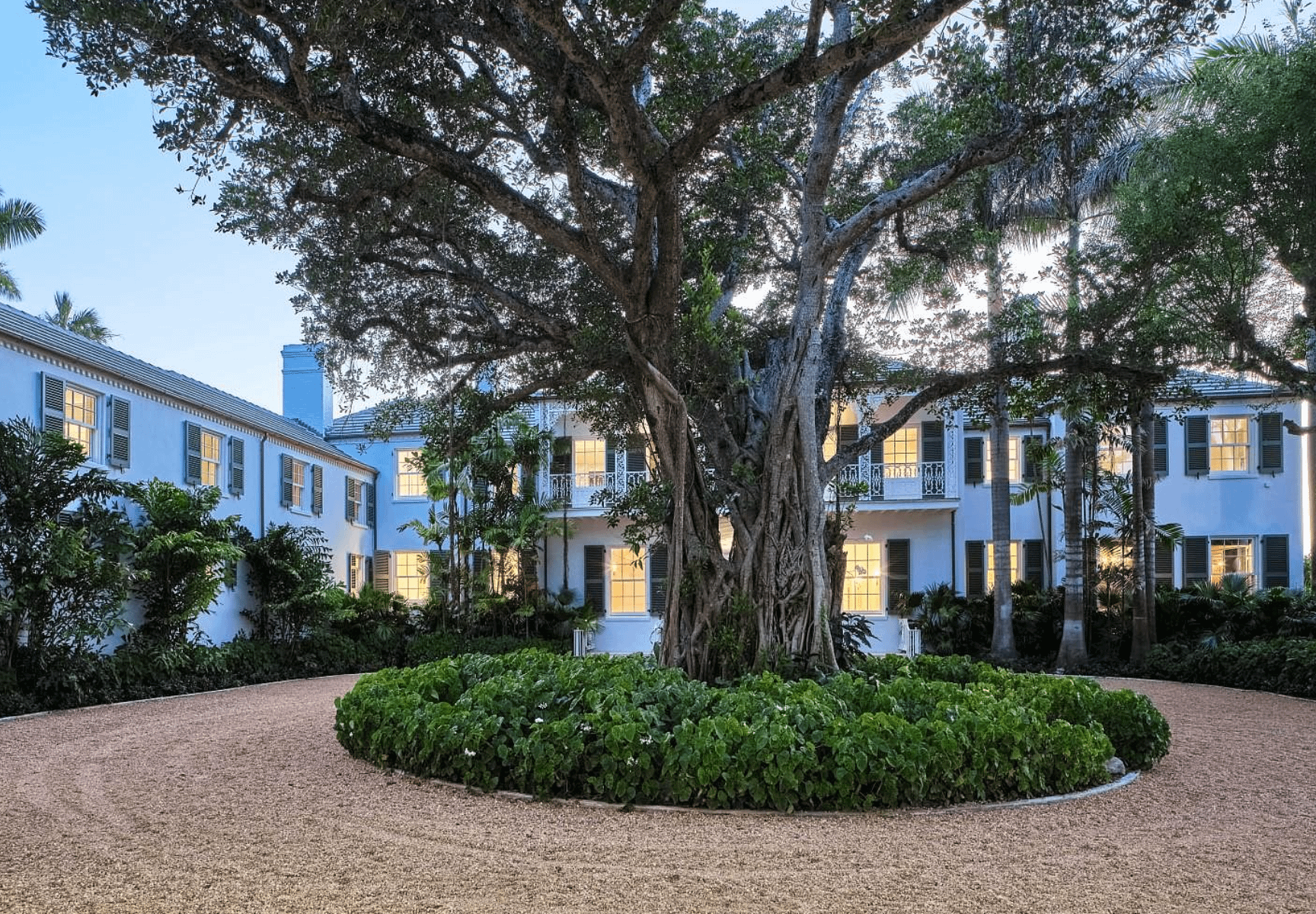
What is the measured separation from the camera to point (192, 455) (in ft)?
55.8

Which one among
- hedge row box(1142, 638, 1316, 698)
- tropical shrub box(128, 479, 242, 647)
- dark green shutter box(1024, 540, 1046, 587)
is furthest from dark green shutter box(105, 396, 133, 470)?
dark green shutter box(1024, 540, 1046, 587)

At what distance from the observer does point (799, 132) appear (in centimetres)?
1176

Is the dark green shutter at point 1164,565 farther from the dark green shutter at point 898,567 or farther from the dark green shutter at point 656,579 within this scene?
the dark green shutter at point 656,579

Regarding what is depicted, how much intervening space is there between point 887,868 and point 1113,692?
407 cm

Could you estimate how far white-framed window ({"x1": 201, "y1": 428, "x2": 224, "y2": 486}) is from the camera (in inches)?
689

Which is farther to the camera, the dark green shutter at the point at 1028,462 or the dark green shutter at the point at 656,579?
the dark green shutter at the point at 656,579

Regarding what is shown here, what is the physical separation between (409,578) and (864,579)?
9433 millimetres

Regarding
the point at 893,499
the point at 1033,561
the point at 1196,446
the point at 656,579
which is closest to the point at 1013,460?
the point at 1033,561

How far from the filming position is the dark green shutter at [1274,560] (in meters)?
19.7

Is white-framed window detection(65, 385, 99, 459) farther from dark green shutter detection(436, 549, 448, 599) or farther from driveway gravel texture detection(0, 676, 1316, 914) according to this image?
driveway gravel texture detection(0, 676, 1316, 914)

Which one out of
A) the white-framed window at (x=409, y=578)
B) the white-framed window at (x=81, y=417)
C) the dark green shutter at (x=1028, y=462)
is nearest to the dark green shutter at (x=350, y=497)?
the white-framed window at (x=409, y=578)

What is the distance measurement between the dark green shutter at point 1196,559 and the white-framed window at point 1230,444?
4.36 feet

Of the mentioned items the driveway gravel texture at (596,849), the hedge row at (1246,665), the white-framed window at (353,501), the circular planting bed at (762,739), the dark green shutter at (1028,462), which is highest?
the dark green shutter at (1028,462)

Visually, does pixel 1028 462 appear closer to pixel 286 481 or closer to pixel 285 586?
pixel 285 586
